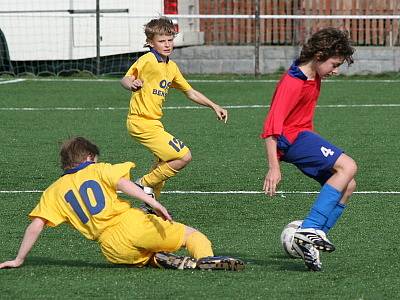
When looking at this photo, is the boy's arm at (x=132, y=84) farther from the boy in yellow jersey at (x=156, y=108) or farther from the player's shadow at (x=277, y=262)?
the player's shadow at (x=277, y=262)

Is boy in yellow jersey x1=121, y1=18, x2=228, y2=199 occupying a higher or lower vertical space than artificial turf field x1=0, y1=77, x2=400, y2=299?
higher

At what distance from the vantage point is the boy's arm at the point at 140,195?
6855 millimetres

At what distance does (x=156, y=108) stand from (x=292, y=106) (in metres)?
2.32

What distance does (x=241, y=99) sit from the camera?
17.9 meters

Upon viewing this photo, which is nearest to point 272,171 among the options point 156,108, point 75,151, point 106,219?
point 106,219

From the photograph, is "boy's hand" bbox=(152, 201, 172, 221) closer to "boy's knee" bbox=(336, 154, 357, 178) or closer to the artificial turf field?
the artificial turf field

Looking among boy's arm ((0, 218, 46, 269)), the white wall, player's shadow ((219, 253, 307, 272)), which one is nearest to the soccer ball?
player's shadow ((219, 253, 307, 272))

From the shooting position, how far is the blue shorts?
7.32 meters

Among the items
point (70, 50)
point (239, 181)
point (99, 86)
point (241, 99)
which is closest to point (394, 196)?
point (239, 181)

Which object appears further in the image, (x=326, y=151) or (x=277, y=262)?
(x=277, y=262)

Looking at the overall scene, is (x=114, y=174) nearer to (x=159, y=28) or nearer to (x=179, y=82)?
(x=159, y=28)

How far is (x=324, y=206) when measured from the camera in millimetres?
7332

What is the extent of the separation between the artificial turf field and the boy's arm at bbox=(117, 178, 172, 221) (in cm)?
37

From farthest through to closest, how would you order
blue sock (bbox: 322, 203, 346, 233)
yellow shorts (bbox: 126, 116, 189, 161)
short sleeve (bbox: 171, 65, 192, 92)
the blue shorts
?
1. short sleeve (bbox: 171, 65, 192, 92)
2. yellow shorts (bbox: 126, 116, 189, 161)
3. blue sock (bbox: 322, 203, 346, 233)
4. the blue shorts
